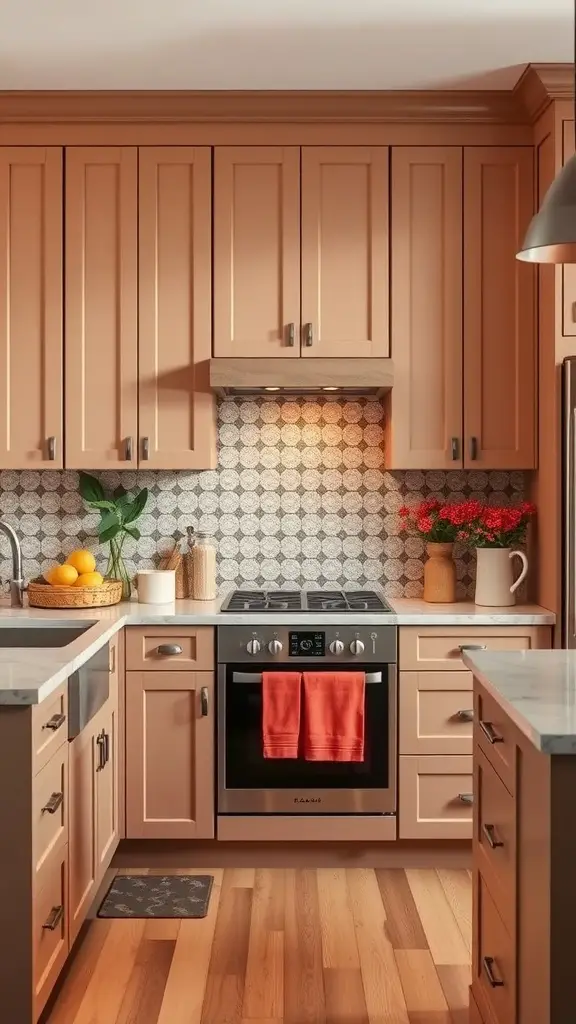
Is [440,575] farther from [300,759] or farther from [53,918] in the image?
[53,918]

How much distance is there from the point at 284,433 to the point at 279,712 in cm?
119

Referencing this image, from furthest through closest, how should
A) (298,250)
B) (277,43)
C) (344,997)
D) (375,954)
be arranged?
(298,250) < (277,43) < (375,954) < (344,997)

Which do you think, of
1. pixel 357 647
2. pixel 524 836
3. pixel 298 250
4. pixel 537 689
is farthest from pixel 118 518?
pixel 524 836

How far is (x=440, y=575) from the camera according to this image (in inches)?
153

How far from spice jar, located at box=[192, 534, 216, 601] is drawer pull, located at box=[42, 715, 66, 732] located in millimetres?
1357

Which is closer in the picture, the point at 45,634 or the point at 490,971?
the point at 490,971

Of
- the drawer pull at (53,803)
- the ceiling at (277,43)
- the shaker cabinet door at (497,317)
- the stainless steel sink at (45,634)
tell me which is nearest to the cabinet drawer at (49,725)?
the drawer pull at (53,803)

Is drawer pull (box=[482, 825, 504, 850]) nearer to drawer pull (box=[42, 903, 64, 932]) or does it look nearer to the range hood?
drawer pull (box=[42, 903, 64, 932])

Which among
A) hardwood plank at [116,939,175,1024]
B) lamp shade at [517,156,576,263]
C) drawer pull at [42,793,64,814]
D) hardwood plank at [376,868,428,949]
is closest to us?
lamp shade at [517,156,576,263]

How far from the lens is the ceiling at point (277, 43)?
305 cm

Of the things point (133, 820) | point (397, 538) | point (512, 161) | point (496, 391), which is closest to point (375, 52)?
point (512, 161)

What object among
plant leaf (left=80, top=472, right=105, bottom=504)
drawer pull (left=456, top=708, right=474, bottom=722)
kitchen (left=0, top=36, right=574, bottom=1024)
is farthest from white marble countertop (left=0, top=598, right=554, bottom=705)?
plant leaf (left=80, top=472, right=105, bottom=504)

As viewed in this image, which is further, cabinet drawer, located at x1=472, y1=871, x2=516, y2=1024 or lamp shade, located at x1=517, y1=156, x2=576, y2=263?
cabinet drawer, located at x1=472, y1=871, x2=516, y2=1024

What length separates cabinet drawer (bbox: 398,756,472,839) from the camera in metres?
3.57
